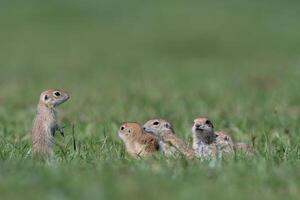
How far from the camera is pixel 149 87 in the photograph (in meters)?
14.5

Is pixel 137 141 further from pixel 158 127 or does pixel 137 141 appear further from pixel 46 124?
pixel 46 124

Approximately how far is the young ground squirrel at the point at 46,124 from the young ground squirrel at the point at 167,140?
0.89m

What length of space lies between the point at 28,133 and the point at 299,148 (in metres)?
3.10

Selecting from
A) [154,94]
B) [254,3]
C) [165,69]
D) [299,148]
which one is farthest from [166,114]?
[254,3]

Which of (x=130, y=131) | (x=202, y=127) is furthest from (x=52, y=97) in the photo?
(x=202, y=127)

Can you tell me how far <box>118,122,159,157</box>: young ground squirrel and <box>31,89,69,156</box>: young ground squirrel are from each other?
66 centimetres

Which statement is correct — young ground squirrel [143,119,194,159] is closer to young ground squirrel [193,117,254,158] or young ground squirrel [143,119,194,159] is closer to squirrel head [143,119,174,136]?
squirrel head [143,119,174,136]

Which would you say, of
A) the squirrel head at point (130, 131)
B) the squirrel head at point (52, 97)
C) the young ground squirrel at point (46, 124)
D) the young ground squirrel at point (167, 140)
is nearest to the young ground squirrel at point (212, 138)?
the young ground squirrel at point (167, 140)

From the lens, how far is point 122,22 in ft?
97.0

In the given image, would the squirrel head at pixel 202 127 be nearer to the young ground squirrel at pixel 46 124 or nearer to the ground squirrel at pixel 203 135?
the ground squirrel at pixel 203 135

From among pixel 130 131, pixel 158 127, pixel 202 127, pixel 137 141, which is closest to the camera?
pixel 137 141

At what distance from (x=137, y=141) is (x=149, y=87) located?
698cm

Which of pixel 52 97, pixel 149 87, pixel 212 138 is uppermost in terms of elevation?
pixel 52 97

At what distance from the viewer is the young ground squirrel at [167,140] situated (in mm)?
7168
